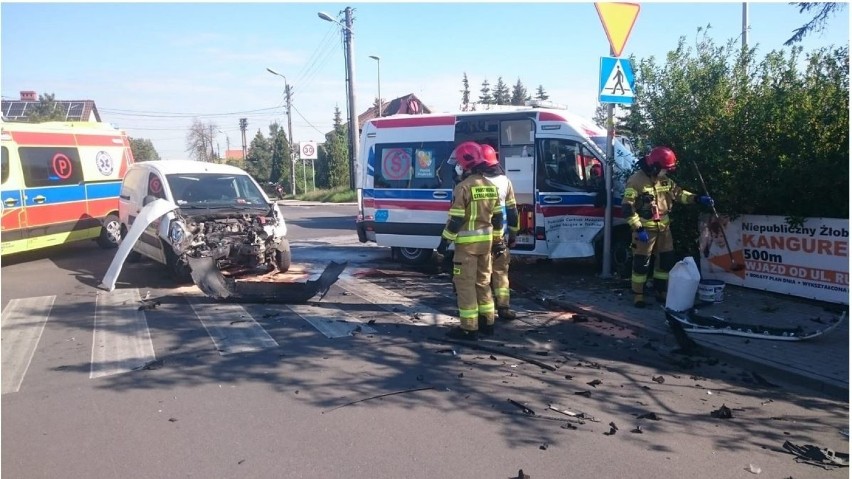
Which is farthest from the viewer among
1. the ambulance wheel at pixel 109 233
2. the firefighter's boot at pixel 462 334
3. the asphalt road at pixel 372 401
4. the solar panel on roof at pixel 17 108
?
the solar panel on roof at pixel 17 108

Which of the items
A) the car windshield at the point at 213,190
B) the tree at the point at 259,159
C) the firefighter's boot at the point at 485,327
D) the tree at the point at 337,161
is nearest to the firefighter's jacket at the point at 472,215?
the firefighter's boot at the point at 485,327

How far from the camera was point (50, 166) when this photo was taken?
1207 cm

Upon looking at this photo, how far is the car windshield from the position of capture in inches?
398

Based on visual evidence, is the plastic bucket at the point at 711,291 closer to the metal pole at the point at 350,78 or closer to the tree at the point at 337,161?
the metal pole at the point at 350,78

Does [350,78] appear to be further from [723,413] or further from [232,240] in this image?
[723,413]

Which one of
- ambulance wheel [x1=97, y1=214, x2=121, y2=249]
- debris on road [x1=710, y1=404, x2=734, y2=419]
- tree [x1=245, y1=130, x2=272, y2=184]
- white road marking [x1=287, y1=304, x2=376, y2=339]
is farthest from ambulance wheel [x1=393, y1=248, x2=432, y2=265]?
tree [x1=245, y1=130, x2=272, y2=184]

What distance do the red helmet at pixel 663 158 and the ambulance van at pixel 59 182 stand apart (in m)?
10.8

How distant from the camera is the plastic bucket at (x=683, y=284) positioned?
262 inches

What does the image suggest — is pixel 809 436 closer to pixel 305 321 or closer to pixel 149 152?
pixel 305 321

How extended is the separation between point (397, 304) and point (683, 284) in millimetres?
3449

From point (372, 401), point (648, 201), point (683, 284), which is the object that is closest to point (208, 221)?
point (372, 401)

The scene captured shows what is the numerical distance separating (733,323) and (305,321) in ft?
15.0

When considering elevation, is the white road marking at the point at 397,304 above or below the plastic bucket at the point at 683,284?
below

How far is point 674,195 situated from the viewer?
760 centimetres
